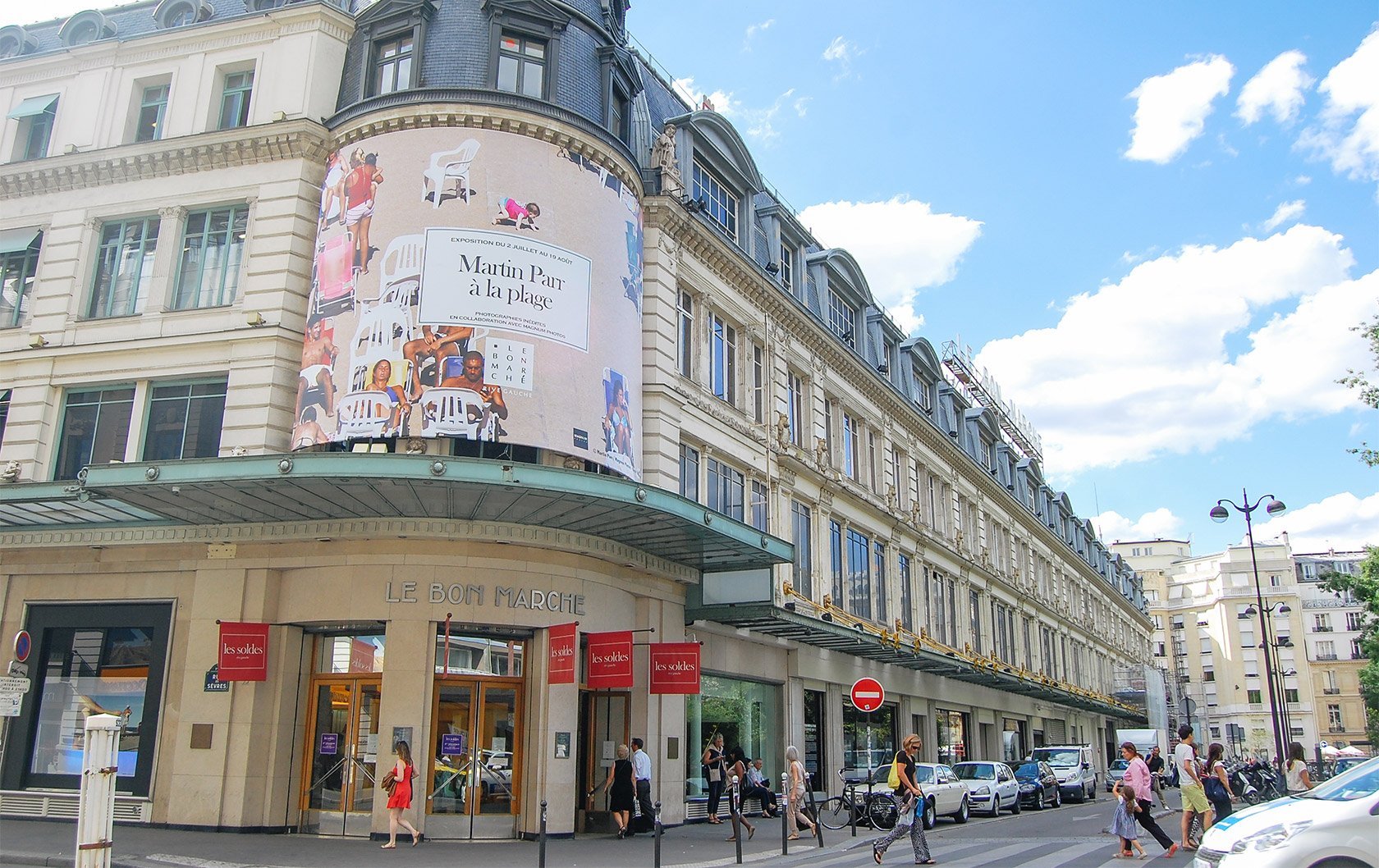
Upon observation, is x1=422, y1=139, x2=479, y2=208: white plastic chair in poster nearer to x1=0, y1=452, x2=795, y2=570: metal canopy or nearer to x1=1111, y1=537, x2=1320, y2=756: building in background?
x1=0, y1=452, x2=795, y2=570: metal canopy

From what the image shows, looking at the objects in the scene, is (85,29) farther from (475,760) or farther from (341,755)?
(475,760)

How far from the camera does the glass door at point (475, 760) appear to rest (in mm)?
18734

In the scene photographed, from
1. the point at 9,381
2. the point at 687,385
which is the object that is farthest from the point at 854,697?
the point at 9,381

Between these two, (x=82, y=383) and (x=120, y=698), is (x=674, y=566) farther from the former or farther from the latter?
(x=82, y=383)

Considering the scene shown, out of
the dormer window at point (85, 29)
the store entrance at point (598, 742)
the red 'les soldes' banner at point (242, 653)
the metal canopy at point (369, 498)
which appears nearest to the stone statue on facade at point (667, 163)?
the metal canopy at point (369, 498)

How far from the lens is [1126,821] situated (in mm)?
16062

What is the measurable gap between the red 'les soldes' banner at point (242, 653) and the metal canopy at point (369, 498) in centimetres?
203

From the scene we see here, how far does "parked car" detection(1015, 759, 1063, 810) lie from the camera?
109ft

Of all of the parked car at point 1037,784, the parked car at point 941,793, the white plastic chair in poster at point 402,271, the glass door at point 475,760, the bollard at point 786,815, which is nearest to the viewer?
the bollard at point 786,815

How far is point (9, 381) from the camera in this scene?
23016 millimetres

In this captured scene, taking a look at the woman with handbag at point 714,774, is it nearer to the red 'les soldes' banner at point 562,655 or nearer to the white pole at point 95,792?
the red 'les soldes' banner at point 562,655

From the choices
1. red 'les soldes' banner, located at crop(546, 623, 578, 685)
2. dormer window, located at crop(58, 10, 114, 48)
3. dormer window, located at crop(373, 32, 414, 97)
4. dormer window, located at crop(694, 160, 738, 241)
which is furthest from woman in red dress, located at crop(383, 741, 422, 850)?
dormer window, located at crop(58, 10, 114, 48)

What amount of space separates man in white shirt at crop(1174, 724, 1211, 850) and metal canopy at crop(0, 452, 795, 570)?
27.5 ft

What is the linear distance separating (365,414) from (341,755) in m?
6.22
